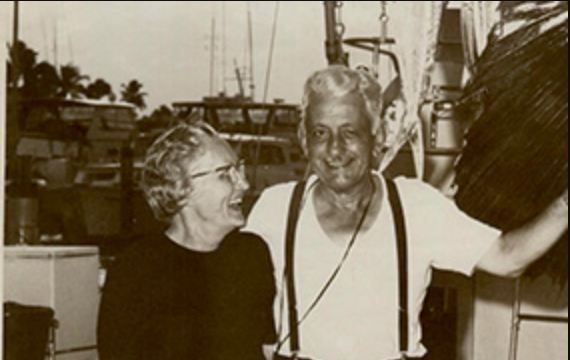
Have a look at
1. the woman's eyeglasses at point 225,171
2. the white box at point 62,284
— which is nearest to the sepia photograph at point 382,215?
the woman's eyeglasses at point 225,171

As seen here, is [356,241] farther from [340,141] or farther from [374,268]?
[340,141]

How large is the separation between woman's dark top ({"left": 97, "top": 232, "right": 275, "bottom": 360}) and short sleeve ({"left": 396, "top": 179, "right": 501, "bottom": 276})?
0.81 ft

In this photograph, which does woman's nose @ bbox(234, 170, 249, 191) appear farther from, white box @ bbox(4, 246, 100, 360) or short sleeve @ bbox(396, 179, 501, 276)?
white box @ bbox(4, 246, 100, 360)

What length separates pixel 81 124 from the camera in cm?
212

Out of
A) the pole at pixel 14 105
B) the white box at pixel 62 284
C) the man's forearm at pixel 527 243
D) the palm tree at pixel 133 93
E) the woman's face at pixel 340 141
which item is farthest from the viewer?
the white box at pixel 62 284

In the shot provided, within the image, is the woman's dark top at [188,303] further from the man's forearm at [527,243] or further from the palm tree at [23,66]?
the palm tree at [23,66]

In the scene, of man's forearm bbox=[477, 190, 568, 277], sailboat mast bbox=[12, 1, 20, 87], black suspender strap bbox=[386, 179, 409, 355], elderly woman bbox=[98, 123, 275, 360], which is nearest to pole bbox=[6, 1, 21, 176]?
sailboat mast bbox=[12, 1, 20, 87]

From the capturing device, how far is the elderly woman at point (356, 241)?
1.63 metres

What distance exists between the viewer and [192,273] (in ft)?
5.56

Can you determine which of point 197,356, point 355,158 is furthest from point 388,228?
point 197,356

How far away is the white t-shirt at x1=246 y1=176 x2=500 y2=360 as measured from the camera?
5.32ft

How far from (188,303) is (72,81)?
2.29 ft

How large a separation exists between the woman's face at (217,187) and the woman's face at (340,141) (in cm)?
13

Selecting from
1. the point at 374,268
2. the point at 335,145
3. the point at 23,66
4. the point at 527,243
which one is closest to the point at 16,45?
the point at 23,66
